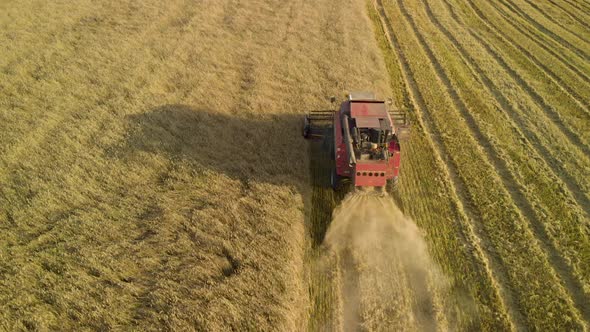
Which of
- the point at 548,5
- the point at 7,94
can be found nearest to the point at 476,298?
the point at 7,94

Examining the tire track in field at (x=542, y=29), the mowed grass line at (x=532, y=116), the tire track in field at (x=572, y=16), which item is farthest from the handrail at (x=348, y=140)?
the tire track in field at (x=572, y=16)

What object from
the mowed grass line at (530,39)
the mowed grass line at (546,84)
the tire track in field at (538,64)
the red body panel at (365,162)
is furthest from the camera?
the mowed grass line at (530,39)

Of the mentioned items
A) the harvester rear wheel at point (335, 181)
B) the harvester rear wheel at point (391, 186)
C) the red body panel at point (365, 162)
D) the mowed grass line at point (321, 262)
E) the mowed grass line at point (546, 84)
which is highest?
the red body panel at point (365, 162)

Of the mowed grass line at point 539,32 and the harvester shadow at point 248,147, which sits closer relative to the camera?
the harvester shadow at point 248,147

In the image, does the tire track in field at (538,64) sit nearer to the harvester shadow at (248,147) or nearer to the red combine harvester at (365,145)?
the red combine harvester at (365,145)

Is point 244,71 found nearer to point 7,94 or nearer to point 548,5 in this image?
point 7,94

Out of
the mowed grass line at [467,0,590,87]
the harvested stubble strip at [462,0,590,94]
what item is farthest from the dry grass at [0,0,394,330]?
the mowed grass line at [467,0,590,87]
